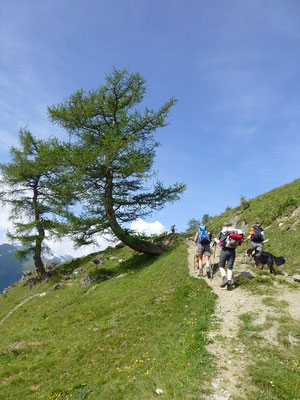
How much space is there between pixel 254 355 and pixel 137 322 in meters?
6.05

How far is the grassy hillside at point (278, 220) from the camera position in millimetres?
15898

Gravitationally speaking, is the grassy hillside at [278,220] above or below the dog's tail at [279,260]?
above

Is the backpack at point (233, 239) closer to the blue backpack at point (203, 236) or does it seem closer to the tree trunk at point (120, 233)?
the blue backpack at point (203, 236)

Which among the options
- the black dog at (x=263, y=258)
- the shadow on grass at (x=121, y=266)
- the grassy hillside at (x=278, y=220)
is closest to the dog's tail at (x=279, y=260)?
the black dog at (x=263, y=258)

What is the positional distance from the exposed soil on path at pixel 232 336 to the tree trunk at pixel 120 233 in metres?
9.67

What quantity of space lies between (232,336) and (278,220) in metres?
16.1

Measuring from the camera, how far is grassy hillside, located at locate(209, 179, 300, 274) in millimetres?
15898

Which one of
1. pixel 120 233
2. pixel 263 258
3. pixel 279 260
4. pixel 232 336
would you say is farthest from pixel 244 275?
pixel 120 233

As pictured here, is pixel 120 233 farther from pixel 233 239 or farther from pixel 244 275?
pixel 233 239

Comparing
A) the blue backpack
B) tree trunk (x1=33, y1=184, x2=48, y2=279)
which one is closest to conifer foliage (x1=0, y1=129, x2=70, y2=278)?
tree trunk (x1=33, y1=184, x2=48, y2=279)

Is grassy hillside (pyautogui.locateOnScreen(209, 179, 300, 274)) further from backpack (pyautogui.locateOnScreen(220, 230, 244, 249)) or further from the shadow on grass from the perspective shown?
the shadow on grass

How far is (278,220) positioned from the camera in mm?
20969

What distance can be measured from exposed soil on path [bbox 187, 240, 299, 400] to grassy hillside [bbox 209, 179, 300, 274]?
4.97 metres

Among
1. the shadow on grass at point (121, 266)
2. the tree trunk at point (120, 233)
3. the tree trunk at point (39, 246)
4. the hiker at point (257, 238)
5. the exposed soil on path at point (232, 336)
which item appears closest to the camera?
the exposed soil on path at point (232, 336)
